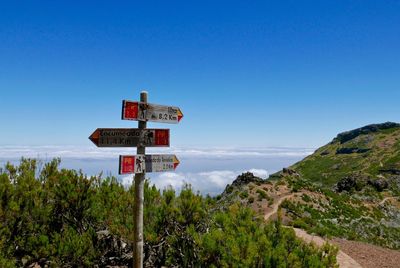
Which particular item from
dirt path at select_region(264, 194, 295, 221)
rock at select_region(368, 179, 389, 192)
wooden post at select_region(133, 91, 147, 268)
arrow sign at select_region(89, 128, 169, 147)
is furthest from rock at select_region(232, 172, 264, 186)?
arrow sign at select_region(89, 128, 169, 147)

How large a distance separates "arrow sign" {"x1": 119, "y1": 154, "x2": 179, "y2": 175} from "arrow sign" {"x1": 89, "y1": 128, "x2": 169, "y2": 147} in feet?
0.97

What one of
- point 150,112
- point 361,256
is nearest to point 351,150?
point 361,256

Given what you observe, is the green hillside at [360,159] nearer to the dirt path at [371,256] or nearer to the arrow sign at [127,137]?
the dirt path at [371,256]

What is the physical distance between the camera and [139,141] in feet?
25.1

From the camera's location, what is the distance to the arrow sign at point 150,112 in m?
7.35

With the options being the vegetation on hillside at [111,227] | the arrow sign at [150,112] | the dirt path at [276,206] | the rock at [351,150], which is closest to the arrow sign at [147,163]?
the arrow sign at [150,112]

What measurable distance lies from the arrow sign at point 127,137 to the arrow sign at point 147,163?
30 cm

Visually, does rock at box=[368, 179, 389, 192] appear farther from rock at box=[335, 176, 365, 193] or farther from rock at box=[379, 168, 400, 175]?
rock at box=[379, 168, 400, 175]

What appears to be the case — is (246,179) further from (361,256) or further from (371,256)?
(361,256)

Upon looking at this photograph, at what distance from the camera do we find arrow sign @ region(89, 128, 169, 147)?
750cm

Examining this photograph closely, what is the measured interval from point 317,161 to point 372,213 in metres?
114

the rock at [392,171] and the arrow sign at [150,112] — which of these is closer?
the arrow sign at [150,112]

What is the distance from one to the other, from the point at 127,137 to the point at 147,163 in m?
0.69

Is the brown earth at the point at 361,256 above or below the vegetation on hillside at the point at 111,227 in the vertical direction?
below
